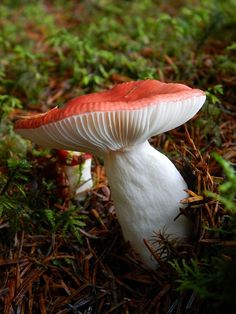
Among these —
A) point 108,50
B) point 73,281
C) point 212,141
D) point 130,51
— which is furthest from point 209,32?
point 73,281

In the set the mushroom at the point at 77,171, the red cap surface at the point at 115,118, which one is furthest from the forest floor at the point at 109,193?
the red cap surface at the point at 115,118

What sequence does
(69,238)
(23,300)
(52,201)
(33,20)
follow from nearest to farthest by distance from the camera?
1. (23,300)
2. (69,238)
3. (52,201)
4. (33,20)

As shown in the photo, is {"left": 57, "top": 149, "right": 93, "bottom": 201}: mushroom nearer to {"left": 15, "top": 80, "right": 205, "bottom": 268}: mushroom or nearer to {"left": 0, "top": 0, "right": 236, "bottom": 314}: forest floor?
{"left": 0, "top": 0, "right": 236, "bottom": 314}: forest floor

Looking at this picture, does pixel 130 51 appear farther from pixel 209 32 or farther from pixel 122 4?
pixel 122 4

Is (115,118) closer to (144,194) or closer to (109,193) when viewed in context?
(144,194)

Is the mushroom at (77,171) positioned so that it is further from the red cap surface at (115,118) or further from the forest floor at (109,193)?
the red cap surface at (115,118)

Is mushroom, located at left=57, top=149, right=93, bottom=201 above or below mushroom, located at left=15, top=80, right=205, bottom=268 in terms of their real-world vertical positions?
below

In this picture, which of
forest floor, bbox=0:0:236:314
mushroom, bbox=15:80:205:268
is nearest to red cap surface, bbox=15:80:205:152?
mushroom, bbox=15:80:205:268
